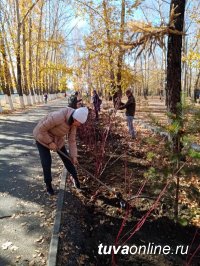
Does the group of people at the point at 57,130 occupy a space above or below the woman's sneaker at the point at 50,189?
above

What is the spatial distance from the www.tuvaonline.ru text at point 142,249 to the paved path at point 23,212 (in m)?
0.73

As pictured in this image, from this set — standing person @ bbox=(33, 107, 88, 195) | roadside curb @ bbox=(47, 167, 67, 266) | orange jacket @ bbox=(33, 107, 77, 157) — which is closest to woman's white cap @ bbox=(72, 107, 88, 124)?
standing person @ bbox=(33, 107, 88, 195)

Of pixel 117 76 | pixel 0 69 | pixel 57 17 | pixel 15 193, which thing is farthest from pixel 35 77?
pixel 15 193

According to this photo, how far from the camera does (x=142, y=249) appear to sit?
3744 millimetres

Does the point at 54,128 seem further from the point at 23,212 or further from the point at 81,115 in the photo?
the point at 23,212

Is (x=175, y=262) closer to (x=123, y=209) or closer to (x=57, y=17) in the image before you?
(x=123, y=209)

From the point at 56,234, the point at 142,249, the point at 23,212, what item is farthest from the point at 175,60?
the point at 56,234

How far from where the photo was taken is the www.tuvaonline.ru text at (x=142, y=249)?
12.0 ft

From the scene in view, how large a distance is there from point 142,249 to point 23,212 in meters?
1.83

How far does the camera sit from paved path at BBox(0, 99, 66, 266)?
341 cm

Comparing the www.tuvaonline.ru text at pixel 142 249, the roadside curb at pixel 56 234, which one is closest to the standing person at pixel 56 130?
the roadside curb at pixel 56 234

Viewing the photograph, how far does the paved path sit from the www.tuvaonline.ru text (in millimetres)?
729

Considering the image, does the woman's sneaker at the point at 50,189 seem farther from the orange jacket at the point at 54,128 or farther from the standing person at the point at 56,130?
the orange jacket at the point at 54,128

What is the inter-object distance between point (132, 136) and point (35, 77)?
27.9 meters
